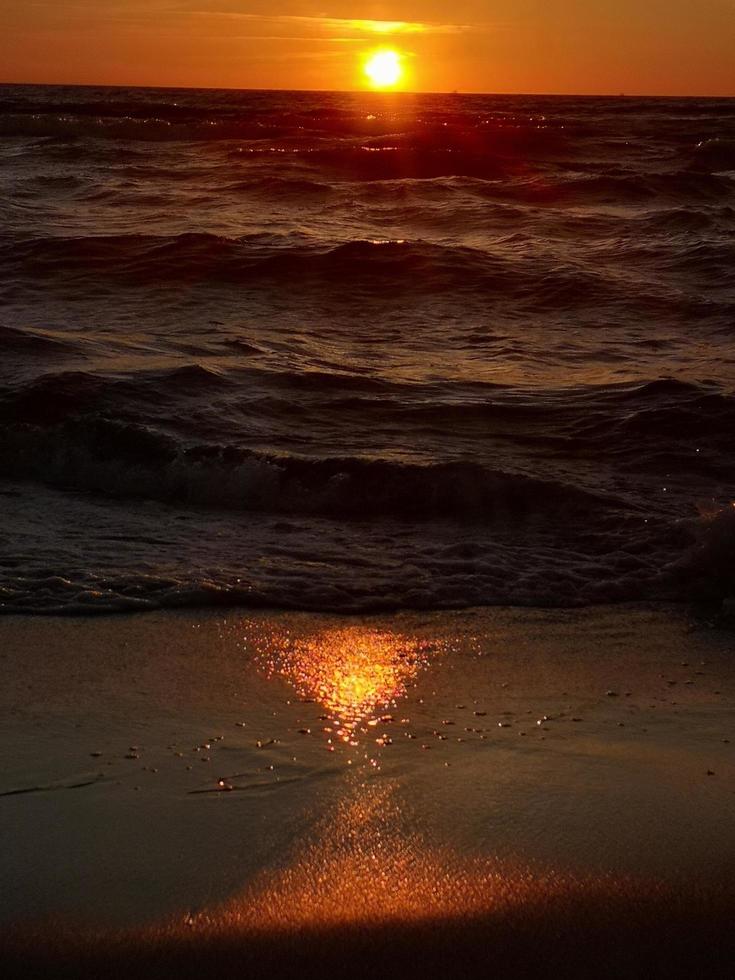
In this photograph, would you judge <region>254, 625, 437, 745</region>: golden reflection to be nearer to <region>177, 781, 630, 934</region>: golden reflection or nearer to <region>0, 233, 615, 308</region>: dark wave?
<region>177, 781, 630, 934</region>: golden reflection

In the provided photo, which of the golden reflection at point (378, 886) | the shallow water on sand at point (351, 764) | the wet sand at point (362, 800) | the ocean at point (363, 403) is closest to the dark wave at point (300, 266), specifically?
the ocean at point (363, 403)

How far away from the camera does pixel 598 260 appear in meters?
15.4

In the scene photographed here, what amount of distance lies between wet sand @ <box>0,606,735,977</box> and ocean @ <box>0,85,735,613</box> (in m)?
0.65

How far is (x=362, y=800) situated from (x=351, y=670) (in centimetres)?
107

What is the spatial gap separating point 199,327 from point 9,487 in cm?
511

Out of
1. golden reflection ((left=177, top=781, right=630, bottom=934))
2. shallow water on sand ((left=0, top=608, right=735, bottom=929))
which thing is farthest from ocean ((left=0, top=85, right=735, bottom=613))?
golden reflection ((left=177, top=781, right=630, bottom=934))

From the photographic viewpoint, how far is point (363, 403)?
8.65 metres

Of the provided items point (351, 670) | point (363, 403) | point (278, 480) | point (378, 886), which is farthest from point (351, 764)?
point (363, 403)

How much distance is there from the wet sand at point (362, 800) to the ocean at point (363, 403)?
0.65m

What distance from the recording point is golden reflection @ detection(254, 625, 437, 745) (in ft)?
12.3

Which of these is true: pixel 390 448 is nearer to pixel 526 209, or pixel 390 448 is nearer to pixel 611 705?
pixel 611 705

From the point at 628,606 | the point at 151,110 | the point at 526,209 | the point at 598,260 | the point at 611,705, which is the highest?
the point at 151,110

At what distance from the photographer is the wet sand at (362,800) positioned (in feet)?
8.38

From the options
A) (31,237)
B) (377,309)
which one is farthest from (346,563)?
(31,237)
